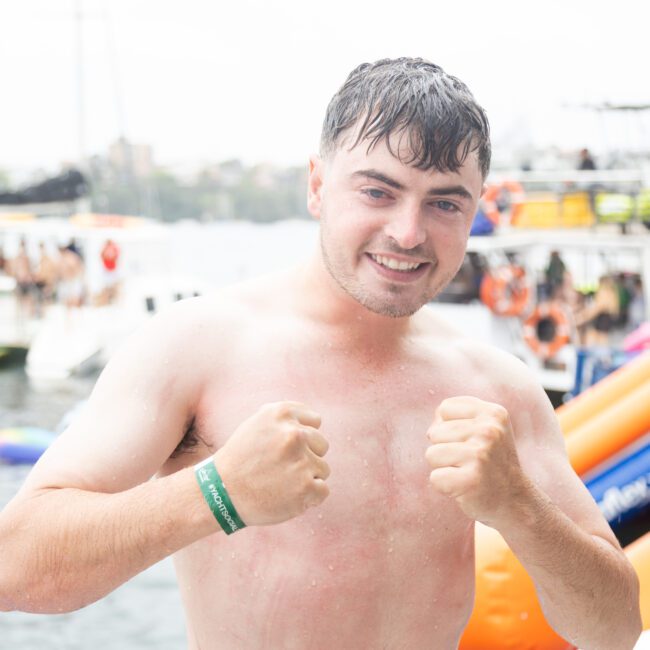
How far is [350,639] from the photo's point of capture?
1.64m

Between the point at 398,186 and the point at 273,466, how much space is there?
556 millimetres

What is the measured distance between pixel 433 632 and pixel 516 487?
0.44 m

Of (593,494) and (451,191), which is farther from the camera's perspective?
(593,494)

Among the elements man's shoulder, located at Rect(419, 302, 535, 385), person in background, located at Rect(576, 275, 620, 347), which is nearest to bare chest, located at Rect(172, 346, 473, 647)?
man's shoulder, located at Rect(419, 302, 535, 385)

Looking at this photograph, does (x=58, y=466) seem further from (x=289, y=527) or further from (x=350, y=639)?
(x=350, y=639)

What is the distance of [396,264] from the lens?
1576 mm

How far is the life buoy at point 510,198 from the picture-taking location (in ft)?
50.1

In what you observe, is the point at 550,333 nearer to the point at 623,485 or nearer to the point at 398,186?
the point at 623,485

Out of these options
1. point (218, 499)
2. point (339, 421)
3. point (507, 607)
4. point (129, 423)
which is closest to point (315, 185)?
point (339, 421)

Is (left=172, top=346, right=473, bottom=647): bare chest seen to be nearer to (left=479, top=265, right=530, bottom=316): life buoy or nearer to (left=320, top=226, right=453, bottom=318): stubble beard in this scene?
(left=320, top=226, right=453, bottom=318): stubble beard

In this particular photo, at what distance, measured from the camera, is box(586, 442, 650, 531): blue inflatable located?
442 centimetres

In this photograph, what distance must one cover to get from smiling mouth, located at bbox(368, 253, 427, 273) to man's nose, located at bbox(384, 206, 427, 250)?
36mm

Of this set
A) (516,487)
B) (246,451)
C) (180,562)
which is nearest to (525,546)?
(516,487)

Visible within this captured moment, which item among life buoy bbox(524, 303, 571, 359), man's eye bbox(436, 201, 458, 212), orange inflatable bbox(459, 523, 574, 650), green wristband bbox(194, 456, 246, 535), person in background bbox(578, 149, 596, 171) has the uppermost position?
man's eye bbox(436, 201, 458, 212)
